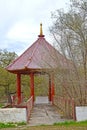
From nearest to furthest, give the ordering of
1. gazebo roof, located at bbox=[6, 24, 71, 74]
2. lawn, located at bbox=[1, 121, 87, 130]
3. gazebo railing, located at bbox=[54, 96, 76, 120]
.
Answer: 1. lawn, located at bbox=[1, 121, 87, 130]
2. gazebo railing, located at bbox=[54, 96, 76, 120]
3. gazebo roof, located at bbox=[6, 24, 71, 74]

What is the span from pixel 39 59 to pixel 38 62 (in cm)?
47

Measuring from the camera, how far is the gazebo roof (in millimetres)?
20373

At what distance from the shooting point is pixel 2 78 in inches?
1641

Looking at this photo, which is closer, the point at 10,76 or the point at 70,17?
the point at 70,17

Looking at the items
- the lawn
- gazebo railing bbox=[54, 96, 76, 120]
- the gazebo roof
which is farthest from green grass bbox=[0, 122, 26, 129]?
the gazebo roof

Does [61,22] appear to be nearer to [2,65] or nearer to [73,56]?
[73,56]

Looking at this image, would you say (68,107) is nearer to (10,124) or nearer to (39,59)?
(10,124)

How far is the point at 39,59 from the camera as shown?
25.0 m

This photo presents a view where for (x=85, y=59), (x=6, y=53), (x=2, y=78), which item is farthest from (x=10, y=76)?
(x=85, y=59)

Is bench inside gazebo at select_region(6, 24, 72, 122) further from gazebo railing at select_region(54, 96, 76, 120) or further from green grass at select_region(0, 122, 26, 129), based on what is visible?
green grass at select_region(0, 122, 26, 129)

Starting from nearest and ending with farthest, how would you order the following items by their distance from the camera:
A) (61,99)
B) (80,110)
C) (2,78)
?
(80,110) < (61,99) < (2,78)

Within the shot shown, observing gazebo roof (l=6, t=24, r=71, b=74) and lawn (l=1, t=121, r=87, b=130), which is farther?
gazebo roof (l=6, t=24, r=71, b=74)

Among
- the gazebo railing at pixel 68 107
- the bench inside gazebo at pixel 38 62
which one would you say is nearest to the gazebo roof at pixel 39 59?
the bench inside gazebo at pixel 38 62

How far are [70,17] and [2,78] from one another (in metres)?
23.2
